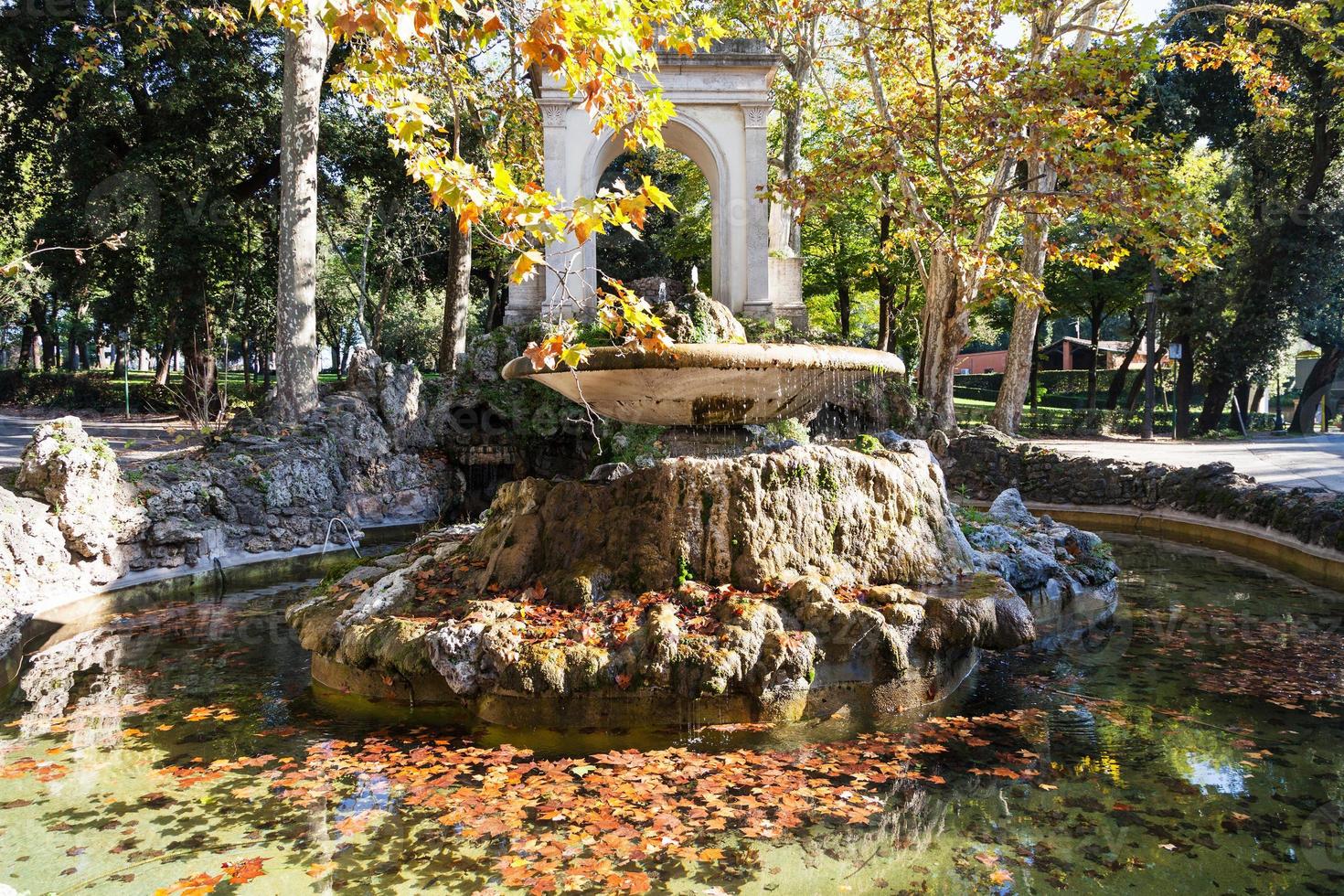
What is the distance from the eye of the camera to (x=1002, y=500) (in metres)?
10.7

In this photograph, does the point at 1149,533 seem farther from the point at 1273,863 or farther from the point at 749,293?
the point at 1273,863

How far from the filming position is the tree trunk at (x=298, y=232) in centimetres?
1553

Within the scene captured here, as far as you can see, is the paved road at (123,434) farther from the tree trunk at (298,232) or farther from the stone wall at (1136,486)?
the stone wall at (1136,486)

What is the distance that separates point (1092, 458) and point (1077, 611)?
783 cm

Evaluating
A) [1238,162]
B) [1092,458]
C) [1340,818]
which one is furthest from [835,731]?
[1238,162]

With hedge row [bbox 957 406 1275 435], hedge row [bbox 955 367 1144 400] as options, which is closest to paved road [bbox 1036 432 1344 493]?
hedge row [bbox 957 406 1275 435]

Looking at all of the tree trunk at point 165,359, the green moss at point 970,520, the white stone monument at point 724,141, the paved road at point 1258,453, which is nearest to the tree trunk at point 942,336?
the paved road at point 1258,453

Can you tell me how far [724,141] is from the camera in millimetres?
16969

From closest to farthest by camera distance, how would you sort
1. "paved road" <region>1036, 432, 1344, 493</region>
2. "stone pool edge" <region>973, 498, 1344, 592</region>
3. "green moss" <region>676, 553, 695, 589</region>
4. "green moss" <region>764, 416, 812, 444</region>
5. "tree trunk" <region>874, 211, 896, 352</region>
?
"green moss" <region>676, 553, 695, 589</region>
"stone pool edge" <region>973, 498, 1344, 592</region>
"green moss" <region>764, 416, 812, 444</region>
"paved road" <region>1036, 432, 1344, 493</region>
"tree trunk" <region>874, 211, 896, 352</region>

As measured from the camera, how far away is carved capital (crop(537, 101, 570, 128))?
55.8 feet

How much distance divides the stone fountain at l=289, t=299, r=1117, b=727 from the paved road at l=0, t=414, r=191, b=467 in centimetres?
1114

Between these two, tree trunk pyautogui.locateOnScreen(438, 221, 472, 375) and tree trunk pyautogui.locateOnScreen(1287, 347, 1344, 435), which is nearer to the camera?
tree trunk pyautogui.locateOnScreen(438, 221, 472, 375)

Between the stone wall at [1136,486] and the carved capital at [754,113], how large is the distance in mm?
7247

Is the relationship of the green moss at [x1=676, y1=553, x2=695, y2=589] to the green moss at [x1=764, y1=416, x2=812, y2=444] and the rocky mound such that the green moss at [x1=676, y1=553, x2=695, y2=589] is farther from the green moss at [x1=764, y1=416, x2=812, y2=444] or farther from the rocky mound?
the green moss at [x1=764, y1=416, x2=812, y2=444]
